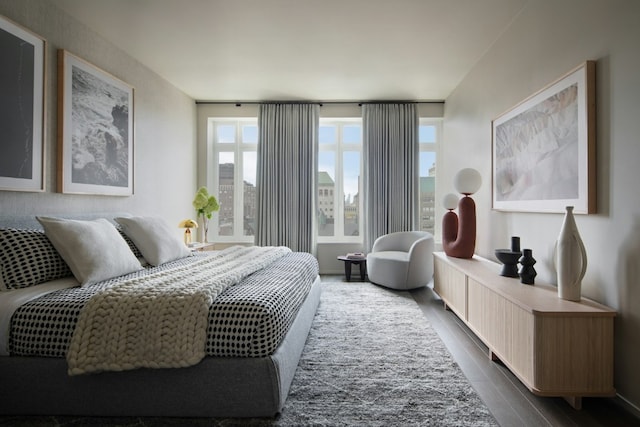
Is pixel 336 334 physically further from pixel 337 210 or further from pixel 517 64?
pixel 337 210

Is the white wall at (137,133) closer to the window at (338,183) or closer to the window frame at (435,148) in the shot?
the window at (338,183)

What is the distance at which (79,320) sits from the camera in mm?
1654

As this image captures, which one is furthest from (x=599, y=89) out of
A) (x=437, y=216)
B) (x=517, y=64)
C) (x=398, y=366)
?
(x=437, y=216)

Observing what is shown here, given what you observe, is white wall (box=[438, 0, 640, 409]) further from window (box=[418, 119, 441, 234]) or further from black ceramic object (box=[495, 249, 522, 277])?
window (box=[418, 119, 441, 234])

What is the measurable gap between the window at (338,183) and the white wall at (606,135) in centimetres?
289

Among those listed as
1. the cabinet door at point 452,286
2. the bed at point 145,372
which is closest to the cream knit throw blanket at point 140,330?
the bed at point 145,372

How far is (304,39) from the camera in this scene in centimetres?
327

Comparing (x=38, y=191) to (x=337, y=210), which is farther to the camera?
(x=337, y=210)

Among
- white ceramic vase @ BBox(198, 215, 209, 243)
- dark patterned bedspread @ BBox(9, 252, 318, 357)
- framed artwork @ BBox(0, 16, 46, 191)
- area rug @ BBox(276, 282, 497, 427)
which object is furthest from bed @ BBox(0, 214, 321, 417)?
white ceramic vase @ BBox(198, 215, 209, 243)

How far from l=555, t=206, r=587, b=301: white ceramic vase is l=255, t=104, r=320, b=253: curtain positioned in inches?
141

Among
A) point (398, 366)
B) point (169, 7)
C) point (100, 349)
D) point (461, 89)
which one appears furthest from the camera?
point (461, 89)

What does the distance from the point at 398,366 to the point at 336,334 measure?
25.8 inches

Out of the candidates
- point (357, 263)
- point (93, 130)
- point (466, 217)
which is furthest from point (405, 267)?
point (93, 130)

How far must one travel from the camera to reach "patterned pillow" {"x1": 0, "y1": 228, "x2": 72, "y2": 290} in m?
1.92
